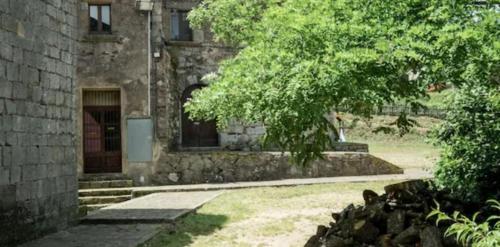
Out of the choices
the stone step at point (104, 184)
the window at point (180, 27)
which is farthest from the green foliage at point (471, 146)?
the window at point (180, 27)

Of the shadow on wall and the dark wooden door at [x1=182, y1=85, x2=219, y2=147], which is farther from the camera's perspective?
the dark wooden door at [x1=182, y1=85, x2=219, y2=147]

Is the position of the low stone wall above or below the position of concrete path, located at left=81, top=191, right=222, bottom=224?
above

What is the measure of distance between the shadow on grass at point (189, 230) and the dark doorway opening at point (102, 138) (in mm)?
6151

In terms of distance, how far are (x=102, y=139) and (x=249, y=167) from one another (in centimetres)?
400

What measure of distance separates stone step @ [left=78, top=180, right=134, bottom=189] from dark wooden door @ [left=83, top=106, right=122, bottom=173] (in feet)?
3.21

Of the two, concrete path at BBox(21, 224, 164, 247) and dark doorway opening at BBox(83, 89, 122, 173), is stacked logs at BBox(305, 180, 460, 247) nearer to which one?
concrete path at BBox(21, 224, 164, 247)

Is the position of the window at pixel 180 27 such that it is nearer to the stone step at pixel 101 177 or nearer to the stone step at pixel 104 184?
the stone step at pixel 101 177

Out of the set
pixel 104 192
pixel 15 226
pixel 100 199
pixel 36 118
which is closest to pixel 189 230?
pixel 15 226

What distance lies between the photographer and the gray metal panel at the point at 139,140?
14438 mm

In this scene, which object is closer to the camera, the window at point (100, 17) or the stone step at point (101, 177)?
the stone step at point (101, 177)

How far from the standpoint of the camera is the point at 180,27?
685 inches

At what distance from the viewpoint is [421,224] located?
19.8 feet

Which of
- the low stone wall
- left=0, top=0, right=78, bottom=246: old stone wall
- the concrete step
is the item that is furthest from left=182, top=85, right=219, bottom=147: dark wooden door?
left=0, top=0, right=78, bottom=246: old stone wall

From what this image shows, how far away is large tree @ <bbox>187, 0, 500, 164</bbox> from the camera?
455 centimetres
